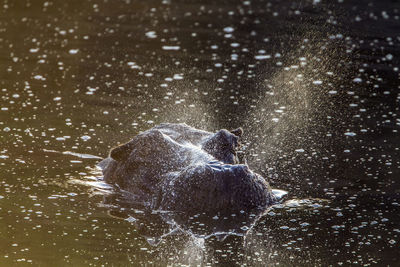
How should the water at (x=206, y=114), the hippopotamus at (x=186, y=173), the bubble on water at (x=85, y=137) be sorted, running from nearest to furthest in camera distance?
the water at (x=206, y=114), the hippopotamus at (x=186, y=173), the bubble on water at (x=85, y=137)

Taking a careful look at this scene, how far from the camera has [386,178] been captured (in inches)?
371

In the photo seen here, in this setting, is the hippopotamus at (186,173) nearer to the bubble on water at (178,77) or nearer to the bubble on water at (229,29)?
the bubble on water at (178,77)

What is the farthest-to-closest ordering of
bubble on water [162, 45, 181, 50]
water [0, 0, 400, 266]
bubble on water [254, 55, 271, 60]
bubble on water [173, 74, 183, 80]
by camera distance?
bubble on water [162, 45, 181, 50]
bubble on water [254, 55, 271, 60]
bubble on water [173, 74, 183, 80]
water [0, 0, 400, 266]

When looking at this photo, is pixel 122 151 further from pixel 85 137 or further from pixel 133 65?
pixel 133 65

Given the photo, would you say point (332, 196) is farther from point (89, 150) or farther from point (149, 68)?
point (149, 68)

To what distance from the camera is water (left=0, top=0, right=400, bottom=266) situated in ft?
25.4

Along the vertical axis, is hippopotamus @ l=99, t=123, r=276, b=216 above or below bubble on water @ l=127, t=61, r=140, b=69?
below

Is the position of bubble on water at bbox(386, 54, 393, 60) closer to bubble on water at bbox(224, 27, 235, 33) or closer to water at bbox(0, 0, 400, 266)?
water at bbox(0, 0, 400, 266)

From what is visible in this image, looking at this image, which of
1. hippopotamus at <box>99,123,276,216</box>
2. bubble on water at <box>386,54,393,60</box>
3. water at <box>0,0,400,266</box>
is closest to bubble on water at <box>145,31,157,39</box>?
water at <box>0,0,400,266</box>

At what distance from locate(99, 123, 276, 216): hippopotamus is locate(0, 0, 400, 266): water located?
9.5 inches

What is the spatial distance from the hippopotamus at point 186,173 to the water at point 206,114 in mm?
240

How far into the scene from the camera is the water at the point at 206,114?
7.74 meters

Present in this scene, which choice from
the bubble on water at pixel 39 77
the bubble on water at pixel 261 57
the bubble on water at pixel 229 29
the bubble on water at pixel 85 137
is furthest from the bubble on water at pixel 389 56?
the bubble on water at pixel 85 137

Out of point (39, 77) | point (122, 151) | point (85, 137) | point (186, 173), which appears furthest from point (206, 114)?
point (186, 173)
